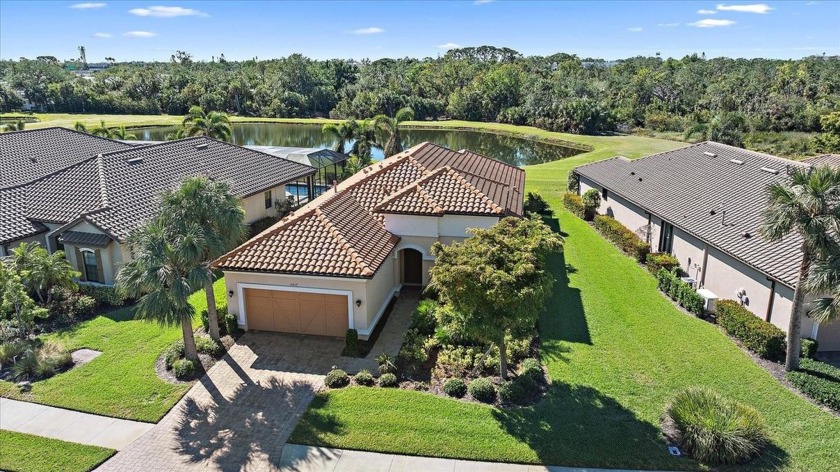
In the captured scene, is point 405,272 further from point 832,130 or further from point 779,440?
point 832,130

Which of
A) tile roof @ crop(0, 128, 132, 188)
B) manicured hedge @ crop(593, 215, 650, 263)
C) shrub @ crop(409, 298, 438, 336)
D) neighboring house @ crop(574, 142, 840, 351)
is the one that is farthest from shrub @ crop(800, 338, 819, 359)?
tile roof @ crop(0, 128, 132, 188)

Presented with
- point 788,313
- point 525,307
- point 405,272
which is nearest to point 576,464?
point 525,307

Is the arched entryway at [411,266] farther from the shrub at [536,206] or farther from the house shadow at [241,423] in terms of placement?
the shrub at [536,206]

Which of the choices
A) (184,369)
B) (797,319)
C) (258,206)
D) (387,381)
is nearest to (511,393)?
(387,381)

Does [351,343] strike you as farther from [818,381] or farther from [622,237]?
[622,237]

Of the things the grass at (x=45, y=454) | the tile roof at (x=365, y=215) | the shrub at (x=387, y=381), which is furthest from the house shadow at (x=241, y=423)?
the tile roof at (x=365, y=215)

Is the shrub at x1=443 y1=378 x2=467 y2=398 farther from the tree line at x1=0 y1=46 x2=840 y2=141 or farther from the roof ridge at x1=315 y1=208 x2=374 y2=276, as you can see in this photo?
the tree line at x1=0 y1=46 x2=840 y2=141
